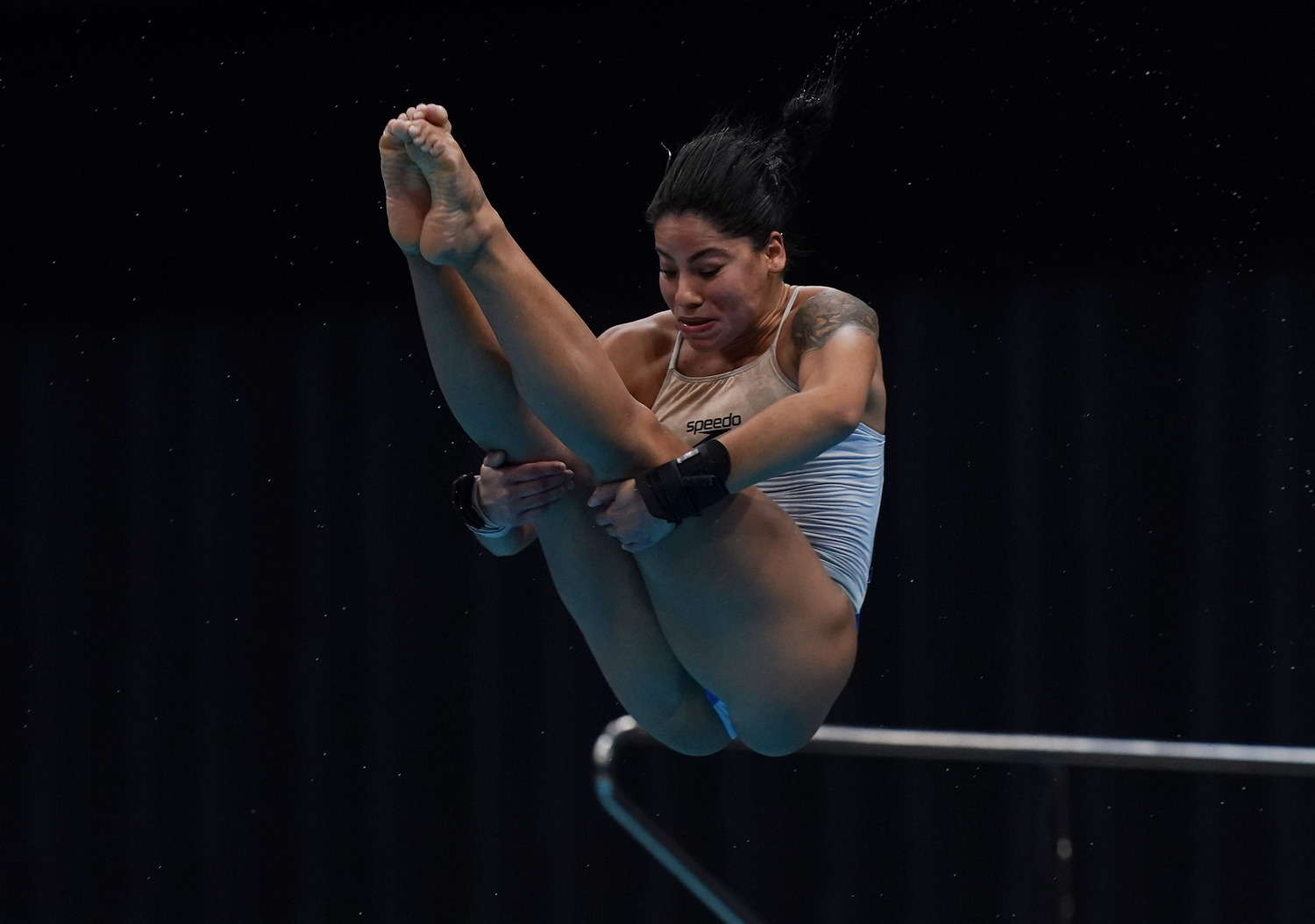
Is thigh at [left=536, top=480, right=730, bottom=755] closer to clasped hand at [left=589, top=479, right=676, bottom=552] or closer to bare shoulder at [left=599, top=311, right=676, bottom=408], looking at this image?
clasped hand at [left=589, top=479, right=676, bottom=552]

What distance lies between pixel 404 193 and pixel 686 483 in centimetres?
52

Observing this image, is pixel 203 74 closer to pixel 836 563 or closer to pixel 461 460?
pixel 461 460

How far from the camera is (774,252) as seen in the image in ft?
7.45

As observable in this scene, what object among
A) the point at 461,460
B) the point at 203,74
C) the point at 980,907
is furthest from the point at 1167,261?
the point at 203,74

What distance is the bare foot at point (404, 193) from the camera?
1.87 meters

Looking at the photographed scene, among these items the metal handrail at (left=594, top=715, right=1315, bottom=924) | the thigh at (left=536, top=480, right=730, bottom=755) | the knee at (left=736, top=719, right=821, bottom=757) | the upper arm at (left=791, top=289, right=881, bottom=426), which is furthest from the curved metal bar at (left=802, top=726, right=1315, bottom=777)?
the upper arm at (left=791, top=289, right=881, bottom=426)

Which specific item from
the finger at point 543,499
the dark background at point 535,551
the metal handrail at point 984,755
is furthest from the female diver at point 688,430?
the dark background at point 535,551

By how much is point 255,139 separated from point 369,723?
5.53 ft

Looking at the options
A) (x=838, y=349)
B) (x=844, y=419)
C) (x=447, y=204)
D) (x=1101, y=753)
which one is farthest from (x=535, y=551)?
(x=447, y=204)

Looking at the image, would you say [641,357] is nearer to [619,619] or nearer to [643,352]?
[643,352]

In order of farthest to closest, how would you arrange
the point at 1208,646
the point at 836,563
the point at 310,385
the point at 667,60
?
the point at 310,385, the point at 667,60, the point at 1208,646, the point at 836,563

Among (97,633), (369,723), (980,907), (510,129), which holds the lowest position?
(980,907)

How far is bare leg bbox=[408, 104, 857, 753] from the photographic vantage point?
6.01 ft

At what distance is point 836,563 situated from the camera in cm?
227
